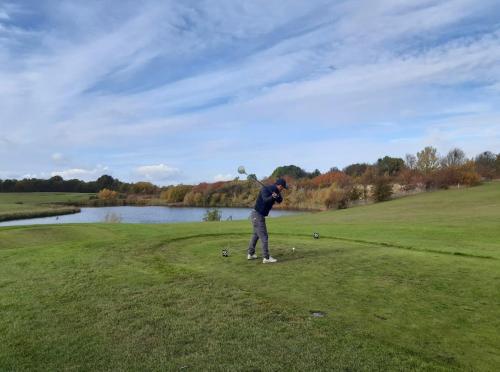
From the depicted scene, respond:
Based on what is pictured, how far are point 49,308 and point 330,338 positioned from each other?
5187 mm

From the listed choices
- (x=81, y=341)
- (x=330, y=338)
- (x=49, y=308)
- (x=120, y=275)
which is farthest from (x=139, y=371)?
(x=120, y=275)

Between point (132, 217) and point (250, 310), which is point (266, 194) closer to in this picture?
point (250, 310)

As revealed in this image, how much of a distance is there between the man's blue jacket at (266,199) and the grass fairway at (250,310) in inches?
64.3

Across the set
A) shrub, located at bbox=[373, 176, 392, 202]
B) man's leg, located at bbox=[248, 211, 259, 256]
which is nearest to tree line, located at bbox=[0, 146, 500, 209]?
shrub, located at bbox=[373, 176, 392, 202]

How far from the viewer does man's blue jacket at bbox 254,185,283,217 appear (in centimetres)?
1236

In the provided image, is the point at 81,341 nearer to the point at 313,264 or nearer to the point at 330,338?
the point at 330,338

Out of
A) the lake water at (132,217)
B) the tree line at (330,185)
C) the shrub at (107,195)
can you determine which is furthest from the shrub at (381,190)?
the shrub at (107,195)

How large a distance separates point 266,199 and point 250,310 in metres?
5.42

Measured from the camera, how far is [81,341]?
6.11 meters

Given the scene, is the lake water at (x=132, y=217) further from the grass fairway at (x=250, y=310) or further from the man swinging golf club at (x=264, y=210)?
the grass fairway at (x=250, y=310)

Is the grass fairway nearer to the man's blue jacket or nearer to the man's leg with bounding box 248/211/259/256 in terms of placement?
the man's leg with bounding box 248/211/259/256

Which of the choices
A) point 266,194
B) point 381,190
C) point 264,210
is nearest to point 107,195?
point 381,190

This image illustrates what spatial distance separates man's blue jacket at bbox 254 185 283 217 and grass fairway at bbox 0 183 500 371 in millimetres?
1633

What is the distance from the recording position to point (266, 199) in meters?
12.5
